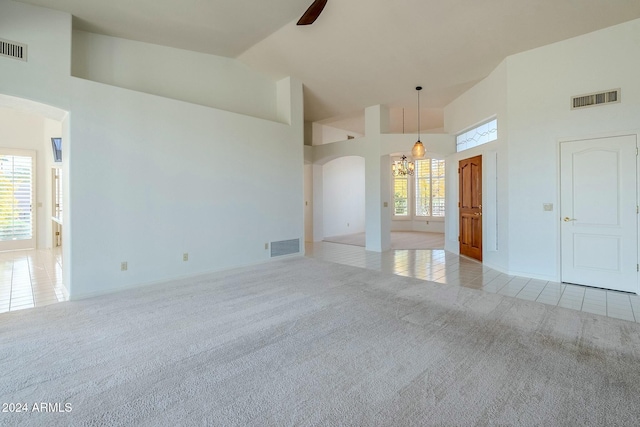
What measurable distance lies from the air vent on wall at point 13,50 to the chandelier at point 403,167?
30.2 ft

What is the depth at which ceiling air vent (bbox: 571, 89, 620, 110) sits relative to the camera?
→ 3.95 meters

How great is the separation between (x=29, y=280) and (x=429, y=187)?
11518 mm

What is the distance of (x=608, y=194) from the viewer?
13.4 ft

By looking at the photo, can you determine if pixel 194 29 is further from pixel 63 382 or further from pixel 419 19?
pixel 63 382

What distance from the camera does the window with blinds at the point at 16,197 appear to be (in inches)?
275

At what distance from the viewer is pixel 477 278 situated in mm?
4770

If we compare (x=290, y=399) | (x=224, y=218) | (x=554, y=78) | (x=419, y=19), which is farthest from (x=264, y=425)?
(x=554, y=78)

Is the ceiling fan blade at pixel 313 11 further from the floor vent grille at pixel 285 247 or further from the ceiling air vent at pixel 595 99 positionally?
the floor vent grille at pixel 285 247

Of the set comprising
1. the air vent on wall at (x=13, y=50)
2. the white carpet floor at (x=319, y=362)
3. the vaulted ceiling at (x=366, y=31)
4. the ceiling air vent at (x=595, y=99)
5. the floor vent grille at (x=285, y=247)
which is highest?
the vaulted ceiling at (x=366, y=31)

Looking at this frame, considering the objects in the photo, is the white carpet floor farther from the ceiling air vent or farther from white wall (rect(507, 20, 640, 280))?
the ceiling air vent

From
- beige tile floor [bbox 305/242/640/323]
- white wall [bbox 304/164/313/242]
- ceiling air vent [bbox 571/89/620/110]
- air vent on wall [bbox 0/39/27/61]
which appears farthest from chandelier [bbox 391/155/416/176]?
air vent on wall [bbox 0/39/27/61]

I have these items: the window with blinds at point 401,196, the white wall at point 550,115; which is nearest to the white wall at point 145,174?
the white wall at point 550,115

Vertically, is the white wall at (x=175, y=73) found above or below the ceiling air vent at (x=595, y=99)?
above

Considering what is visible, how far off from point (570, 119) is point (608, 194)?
115 centimetres
